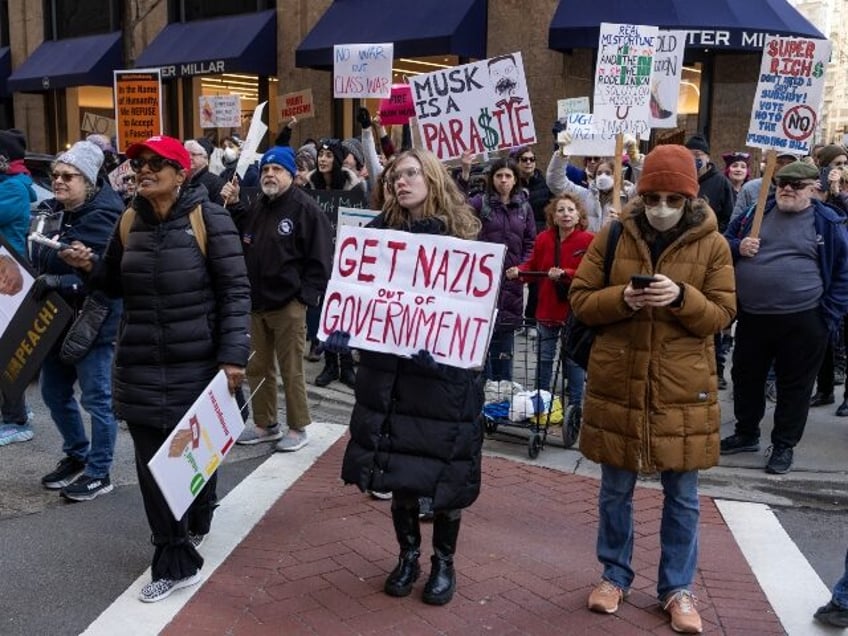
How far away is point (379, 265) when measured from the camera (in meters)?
4.02

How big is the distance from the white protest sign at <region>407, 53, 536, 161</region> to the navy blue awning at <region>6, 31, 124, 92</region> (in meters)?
16.1

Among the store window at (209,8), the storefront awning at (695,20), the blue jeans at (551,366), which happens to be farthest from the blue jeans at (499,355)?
the store window at (209,8)

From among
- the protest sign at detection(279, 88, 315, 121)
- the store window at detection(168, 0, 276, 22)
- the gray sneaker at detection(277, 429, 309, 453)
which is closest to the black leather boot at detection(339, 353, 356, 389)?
the gray sneaker at detection(277, 429, 309, 453)

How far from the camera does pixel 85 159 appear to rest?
16.7 ft

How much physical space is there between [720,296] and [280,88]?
16.1 meters

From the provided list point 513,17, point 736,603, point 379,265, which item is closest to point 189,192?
point 379,265

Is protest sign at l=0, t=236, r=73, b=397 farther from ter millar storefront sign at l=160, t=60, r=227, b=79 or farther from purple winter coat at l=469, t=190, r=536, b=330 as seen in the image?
ter millar storefront sign at l=160, t=60, r=227, b=79

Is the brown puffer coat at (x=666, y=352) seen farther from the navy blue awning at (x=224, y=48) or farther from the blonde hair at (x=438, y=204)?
the navy blue awning at (x=224, y=48)

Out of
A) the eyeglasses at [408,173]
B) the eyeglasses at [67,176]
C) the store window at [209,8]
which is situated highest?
the store window at [209,8]

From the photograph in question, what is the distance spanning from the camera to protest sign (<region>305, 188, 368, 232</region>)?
28.3 ft

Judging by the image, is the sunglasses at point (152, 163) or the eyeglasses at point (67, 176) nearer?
the sunglasses at point (152, 163)

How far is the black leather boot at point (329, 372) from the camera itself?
802 cm

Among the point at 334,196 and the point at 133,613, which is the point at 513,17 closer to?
the point at 334,196

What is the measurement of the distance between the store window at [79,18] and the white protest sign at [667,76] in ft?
55.0
